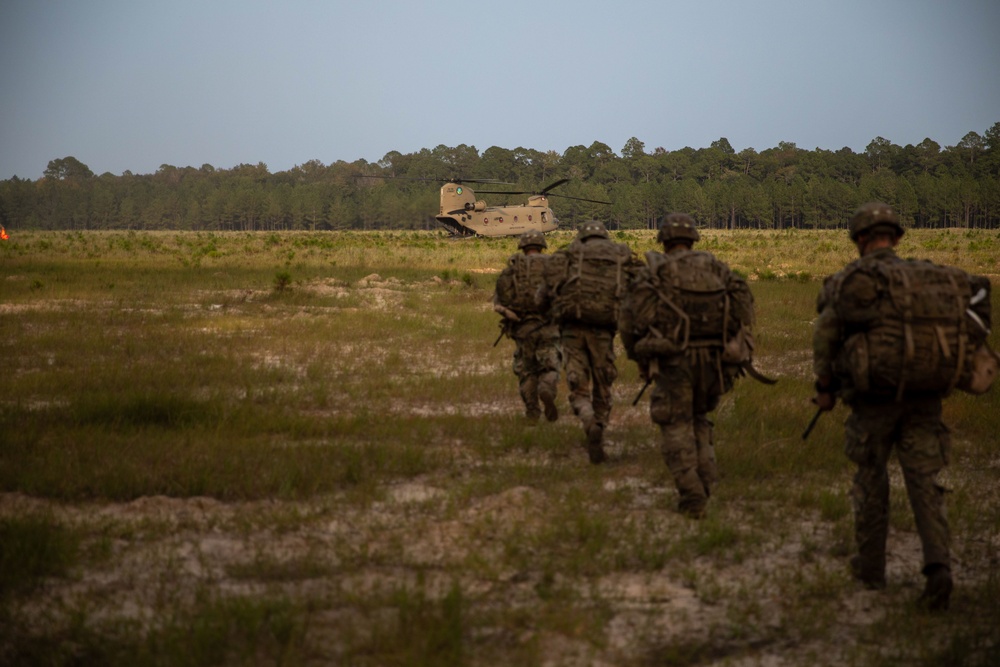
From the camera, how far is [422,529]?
6.29 m

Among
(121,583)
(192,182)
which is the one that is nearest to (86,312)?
(121,583)

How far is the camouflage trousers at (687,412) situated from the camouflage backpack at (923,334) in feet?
5.78

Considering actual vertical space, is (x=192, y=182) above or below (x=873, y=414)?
above

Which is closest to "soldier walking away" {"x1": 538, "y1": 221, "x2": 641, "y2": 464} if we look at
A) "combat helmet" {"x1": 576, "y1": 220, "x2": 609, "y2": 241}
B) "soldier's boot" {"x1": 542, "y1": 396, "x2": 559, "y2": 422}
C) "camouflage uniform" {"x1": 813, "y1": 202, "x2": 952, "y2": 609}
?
"combat helmet" {"x1": 576, "y1": 220, "x2": 609, "y2": 241}

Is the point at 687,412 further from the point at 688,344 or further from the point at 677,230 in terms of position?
the point at 677,230

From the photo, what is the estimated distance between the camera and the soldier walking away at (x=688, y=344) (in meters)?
6.78

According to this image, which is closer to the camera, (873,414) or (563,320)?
(873,414)

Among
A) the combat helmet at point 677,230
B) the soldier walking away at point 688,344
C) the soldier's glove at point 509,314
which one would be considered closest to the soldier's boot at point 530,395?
the soldier's glove at point 509,314

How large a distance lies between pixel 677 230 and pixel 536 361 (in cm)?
327

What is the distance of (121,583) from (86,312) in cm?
1447

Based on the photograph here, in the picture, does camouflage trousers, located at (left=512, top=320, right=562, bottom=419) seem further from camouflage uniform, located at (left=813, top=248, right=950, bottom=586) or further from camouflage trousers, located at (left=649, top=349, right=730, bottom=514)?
camouflage uniform, located at (left=813, top=248, right=950, bottom=586)

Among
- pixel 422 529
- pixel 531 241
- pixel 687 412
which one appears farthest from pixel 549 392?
pixel 422 529

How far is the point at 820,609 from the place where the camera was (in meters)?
5.09

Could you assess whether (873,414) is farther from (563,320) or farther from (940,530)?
(563,320)
